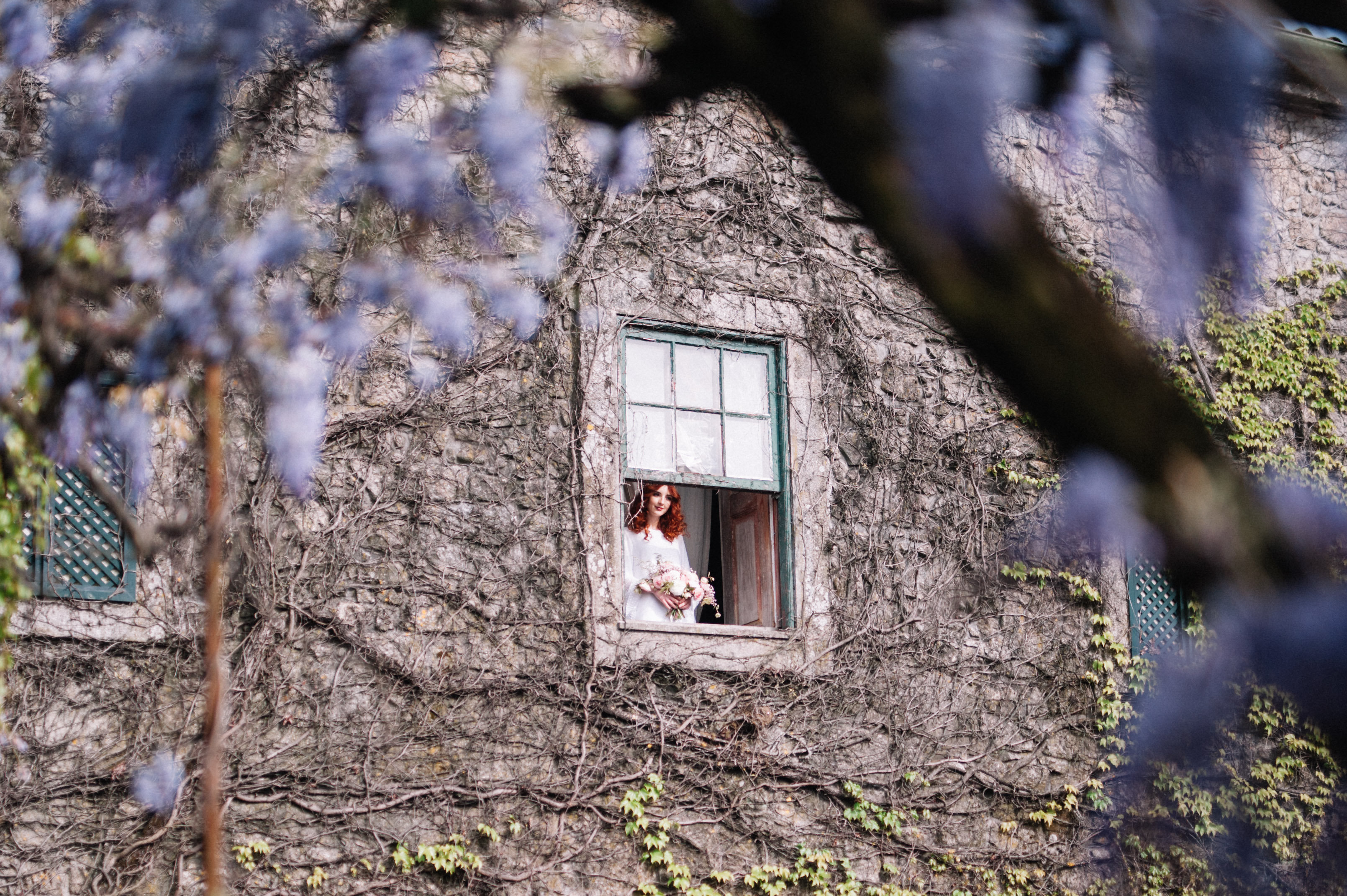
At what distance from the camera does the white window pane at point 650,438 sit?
20.8ft

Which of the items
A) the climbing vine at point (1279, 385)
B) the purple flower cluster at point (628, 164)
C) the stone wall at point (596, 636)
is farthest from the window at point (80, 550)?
the climbing vine at point (1279, 385)

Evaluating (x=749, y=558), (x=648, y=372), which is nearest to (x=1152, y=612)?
(x=749, y=558)

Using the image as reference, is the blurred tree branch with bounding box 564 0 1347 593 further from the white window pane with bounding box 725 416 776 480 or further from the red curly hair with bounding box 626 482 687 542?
the red curly hair with bounding box 626 482 687 542

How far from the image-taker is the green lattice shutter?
23.0ft

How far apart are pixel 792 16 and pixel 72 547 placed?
488 cm

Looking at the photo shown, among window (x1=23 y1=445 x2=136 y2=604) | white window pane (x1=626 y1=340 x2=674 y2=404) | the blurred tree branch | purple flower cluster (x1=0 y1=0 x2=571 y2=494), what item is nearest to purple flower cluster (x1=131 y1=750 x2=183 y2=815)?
window (x1=23 y1=445 x2=136 y2=604)

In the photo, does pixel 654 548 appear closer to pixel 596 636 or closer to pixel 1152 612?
pixel 596 636

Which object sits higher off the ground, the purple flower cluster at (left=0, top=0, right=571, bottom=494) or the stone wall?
the purple flower cluster at (left=0, top=0, right=571, bottom=494)

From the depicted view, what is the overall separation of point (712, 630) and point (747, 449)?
918mm


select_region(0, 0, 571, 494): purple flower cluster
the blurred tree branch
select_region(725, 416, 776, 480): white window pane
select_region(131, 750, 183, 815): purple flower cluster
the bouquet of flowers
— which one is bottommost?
select_region(131, 750, 183, 815): purple flower cluster

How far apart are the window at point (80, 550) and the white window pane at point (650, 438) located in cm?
214

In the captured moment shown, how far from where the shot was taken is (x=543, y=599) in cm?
596

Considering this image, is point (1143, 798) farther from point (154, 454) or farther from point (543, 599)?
point (154, 454)

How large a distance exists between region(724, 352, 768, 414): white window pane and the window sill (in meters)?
1.03
